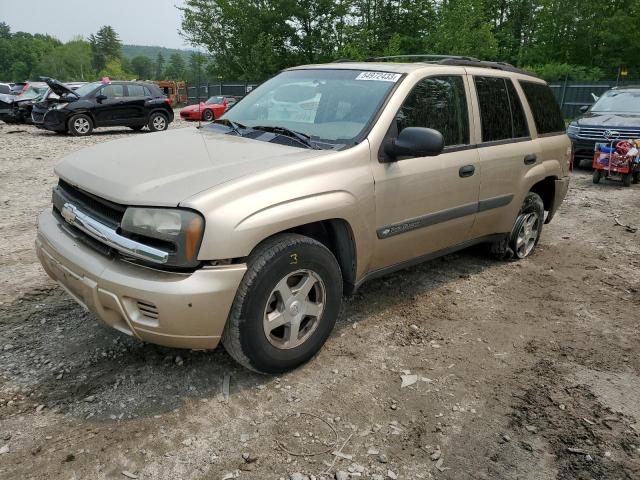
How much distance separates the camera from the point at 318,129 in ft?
11.0

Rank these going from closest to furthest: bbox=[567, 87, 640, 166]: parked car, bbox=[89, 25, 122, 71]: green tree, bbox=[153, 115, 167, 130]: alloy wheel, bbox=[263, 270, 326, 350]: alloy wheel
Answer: bbox=[263, 270, 326, 350]: alloy wheel, bbox=[567, 87, 640, 166]: parked car, bbox=[153, 115, 167, 130]: alloy wheel, bbox=[89, 25, 122, 71]: green tree

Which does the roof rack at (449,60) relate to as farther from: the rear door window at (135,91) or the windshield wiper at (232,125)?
the rear door window at (135,91)

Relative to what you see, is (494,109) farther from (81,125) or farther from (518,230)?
(81,125)

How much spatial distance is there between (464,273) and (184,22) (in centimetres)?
5198

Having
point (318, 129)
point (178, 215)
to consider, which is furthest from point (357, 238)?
point (178, 215)

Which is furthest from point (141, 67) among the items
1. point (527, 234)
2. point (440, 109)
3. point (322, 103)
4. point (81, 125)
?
point (440, 109)

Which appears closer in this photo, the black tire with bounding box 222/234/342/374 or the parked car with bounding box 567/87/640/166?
the black tire with bounding box 222/234/342/374

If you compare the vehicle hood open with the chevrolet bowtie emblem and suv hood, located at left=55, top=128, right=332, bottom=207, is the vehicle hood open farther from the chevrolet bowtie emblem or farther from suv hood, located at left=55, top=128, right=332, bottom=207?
the chevrolet bowtie emblem

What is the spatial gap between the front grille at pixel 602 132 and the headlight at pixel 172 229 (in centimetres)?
1005

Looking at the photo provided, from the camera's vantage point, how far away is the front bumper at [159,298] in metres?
2.39

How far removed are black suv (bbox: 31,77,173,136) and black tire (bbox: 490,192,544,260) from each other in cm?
1371

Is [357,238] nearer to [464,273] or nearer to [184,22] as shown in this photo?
[464,273]

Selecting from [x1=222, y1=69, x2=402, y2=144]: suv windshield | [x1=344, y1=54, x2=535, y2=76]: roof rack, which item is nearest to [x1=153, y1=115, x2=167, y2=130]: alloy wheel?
[x1=344, y1=54, x2=535, y2=76]: roof rack

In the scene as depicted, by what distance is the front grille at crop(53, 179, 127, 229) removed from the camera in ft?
8.59
